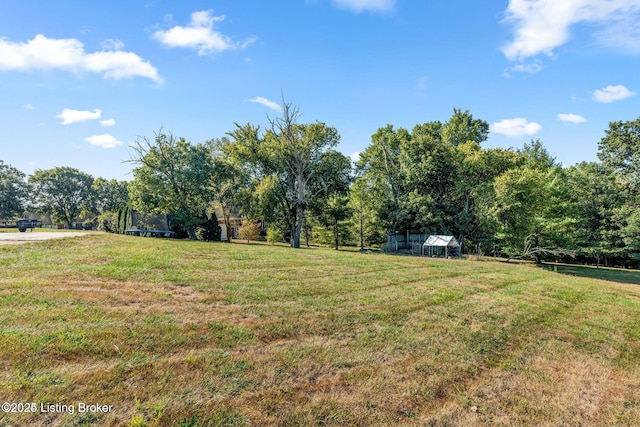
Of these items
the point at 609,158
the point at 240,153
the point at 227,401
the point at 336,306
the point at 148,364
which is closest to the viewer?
the point at 227,401

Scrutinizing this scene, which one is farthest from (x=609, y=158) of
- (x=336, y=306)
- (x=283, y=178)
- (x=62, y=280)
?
(x=62, y=280)

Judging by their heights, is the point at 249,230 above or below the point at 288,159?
below

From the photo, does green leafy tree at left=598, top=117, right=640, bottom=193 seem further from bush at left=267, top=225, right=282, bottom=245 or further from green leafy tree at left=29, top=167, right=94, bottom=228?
green leafy tree at left=29, top=167, right=94, bottom=228

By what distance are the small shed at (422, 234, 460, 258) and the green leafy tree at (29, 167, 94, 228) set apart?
6012 centimetres

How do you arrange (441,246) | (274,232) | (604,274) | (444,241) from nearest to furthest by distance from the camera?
1. (604,274)
2. (444,241)
3. (441,246)
4. (274,232)

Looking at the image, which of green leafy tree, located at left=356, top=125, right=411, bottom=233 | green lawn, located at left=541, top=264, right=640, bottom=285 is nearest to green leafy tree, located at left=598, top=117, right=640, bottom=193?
green lawn, located at left=541, top=264, right=640, bottom=285

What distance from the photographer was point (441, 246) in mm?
25453

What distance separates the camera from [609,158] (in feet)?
104

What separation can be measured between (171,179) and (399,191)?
68.6ft

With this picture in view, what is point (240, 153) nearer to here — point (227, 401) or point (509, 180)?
point (509, 180)

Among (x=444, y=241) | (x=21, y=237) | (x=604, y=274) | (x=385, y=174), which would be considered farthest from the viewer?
(x=385, y=174)

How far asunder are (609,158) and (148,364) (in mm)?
42264

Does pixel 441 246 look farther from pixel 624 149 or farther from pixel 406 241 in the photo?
pixel 624 149

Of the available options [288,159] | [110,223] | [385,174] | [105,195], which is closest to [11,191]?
[105,195]
